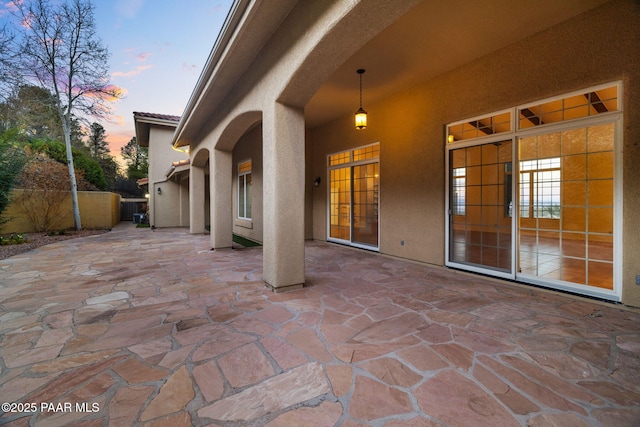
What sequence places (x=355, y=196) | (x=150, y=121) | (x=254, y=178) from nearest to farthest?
(x=355, y=196) → (x=254, y=178) → (x=150, y=121)

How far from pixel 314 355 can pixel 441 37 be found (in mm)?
4407

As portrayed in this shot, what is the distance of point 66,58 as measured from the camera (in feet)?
33.6

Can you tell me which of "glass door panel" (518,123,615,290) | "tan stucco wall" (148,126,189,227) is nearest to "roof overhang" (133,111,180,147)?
"tan stucco wall" (148,126,189,227)

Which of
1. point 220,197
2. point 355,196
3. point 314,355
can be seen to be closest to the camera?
point 314,355

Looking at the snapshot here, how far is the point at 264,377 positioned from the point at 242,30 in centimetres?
396

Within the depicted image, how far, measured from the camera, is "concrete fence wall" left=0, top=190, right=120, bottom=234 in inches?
366

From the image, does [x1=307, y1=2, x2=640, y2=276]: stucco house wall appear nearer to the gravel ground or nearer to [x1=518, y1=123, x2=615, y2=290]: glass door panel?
[x1=518, y1=123, x2=615, y2=290]: glass door panel

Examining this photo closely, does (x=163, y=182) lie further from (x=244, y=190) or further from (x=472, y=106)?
(x=472, y=106)

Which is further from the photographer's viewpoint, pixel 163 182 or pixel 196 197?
pixel 163 182

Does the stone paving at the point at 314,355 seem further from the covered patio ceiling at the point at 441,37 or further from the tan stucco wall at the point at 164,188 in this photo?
the tan stucco wall at the point at 164,188

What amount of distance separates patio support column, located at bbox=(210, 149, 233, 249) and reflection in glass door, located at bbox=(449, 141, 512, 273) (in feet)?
17.1

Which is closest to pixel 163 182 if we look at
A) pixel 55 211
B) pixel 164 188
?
pixel 164 188

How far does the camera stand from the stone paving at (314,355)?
5.22ft

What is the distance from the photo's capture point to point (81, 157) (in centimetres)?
1488
